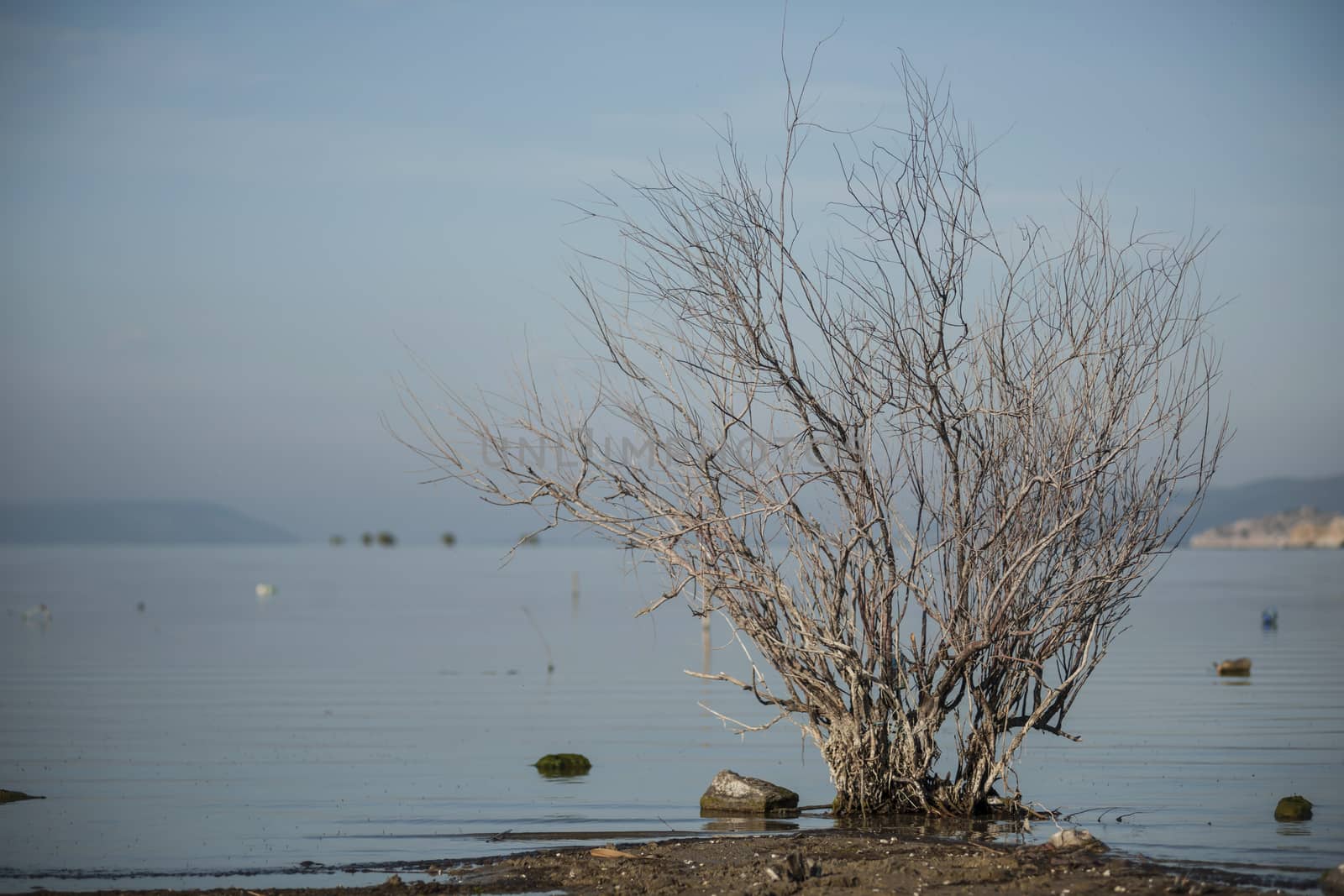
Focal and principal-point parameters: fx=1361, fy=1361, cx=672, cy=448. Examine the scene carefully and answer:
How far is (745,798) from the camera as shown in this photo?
1404cm

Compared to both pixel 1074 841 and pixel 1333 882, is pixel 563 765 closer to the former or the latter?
pixel 1074 841

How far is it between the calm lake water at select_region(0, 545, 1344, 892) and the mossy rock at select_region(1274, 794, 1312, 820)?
8.3 inches

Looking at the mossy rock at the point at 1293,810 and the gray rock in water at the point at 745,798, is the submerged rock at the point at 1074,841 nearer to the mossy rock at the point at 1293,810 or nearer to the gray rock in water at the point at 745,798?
the mossy rock at the point at 1293,810

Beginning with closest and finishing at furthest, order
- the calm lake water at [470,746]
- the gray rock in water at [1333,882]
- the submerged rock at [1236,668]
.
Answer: the gray rock in water at [1333,882] → the calm lake water at [470,746] → the submerged rock at [1236,668]

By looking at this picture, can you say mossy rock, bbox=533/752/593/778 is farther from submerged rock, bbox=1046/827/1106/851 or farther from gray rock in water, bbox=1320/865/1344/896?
gray rock in water, bbox=1320/865/1344/896

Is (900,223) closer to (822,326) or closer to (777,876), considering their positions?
(822,326)

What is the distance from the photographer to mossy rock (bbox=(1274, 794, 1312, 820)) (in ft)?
42.5

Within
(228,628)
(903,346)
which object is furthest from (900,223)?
(228,628)

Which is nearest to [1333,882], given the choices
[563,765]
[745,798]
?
[745,798]

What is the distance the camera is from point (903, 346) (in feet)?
39.1

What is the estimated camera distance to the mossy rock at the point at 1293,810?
1296 cm

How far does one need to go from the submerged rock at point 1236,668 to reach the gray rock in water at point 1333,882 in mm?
21170

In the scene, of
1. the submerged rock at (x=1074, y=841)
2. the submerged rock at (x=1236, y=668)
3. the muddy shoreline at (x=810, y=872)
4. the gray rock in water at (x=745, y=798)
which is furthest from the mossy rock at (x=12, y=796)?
the submerged rock at (x=1236, y=668)

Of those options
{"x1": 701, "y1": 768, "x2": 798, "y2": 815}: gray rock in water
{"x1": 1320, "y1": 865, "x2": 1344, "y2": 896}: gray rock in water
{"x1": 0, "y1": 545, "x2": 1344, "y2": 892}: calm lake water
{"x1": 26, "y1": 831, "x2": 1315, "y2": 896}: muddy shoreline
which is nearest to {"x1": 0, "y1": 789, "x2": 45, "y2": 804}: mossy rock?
{"x1": 0, "y1": 545, "x2": 1344, "y2": 892}: calm lake water
